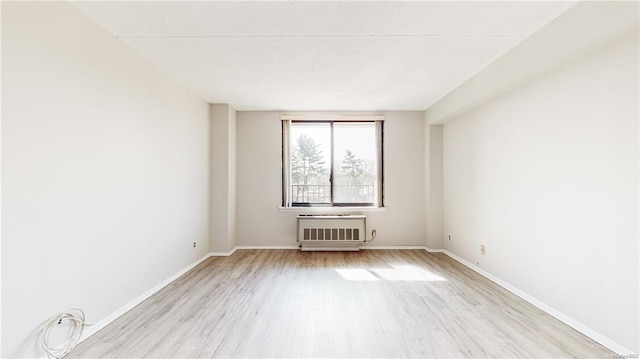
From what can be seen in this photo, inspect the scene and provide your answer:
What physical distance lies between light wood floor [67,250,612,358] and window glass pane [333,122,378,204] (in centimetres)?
167

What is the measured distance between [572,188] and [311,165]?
3563 millimetres

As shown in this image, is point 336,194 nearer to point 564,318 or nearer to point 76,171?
→ point 564,318

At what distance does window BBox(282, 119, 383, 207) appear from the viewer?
16.6ft

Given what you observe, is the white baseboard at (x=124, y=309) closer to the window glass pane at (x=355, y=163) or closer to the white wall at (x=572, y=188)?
the window glass pane at (x=355, y=163)

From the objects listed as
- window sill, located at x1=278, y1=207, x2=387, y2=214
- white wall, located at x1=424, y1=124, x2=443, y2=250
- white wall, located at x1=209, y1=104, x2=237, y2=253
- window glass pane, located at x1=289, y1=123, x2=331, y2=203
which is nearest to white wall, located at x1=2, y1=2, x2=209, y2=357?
white wall, located at x1=209, y1=104, x2=237, y2=253

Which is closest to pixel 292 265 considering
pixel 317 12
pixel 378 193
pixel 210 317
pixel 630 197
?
pixel 210 317

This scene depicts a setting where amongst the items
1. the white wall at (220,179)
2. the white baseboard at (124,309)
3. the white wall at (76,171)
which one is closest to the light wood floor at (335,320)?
the white baseboard at (124,309)

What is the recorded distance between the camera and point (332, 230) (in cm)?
471

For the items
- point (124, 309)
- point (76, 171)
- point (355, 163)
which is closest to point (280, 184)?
point (355, 163)

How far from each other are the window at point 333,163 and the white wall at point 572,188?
1893mm

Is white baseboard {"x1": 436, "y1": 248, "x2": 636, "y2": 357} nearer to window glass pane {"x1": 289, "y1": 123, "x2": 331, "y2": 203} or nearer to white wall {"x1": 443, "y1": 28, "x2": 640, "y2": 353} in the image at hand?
white wall {"x1": 443, "y1": 28, "x2": 640, "y2": 353}

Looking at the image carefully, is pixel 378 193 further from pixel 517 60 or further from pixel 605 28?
pixel 605 28

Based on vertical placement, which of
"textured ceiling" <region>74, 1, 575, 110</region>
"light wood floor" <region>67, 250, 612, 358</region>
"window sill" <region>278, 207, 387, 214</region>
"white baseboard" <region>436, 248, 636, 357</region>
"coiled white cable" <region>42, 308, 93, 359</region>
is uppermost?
"textured ceiling" <region>74, 1, 575, 110</region>

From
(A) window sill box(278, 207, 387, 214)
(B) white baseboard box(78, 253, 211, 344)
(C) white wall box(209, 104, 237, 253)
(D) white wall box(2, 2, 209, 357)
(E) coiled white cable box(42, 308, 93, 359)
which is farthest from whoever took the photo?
(A) window sill box(278, 207, 387, 214)
